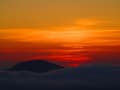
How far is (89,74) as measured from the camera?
169 feet

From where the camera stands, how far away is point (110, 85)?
46719 millimetres

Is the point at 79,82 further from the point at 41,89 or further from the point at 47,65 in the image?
the point at 47,65

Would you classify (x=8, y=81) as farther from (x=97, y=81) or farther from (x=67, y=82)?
(x=97, y=81)

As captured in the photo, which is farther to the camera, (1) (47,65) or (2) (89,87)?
(1) (47,65)

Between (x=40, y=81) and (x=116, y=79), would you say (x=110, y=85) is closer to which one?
(x=116, y=79)

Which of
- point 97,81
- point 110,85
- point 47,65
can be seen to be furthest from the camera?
point 47,65

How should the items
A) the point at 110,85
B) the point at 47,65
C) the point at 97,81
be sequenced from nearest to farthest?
the point at 110,85 → the point at 97,81 → the point at 47,65

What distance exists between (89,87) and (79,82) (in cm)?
327

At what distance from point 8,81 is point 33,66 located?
4682cm

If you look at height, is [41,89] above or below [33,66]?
below

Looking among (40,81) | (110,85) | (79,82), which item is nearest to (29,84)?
(40,81)

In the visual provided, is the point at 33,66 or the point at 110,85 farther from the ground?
the point at 33,66

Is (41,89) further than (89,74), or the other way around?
(89,74)

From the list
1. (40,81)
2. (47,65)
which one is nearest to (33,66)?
(47,65)
